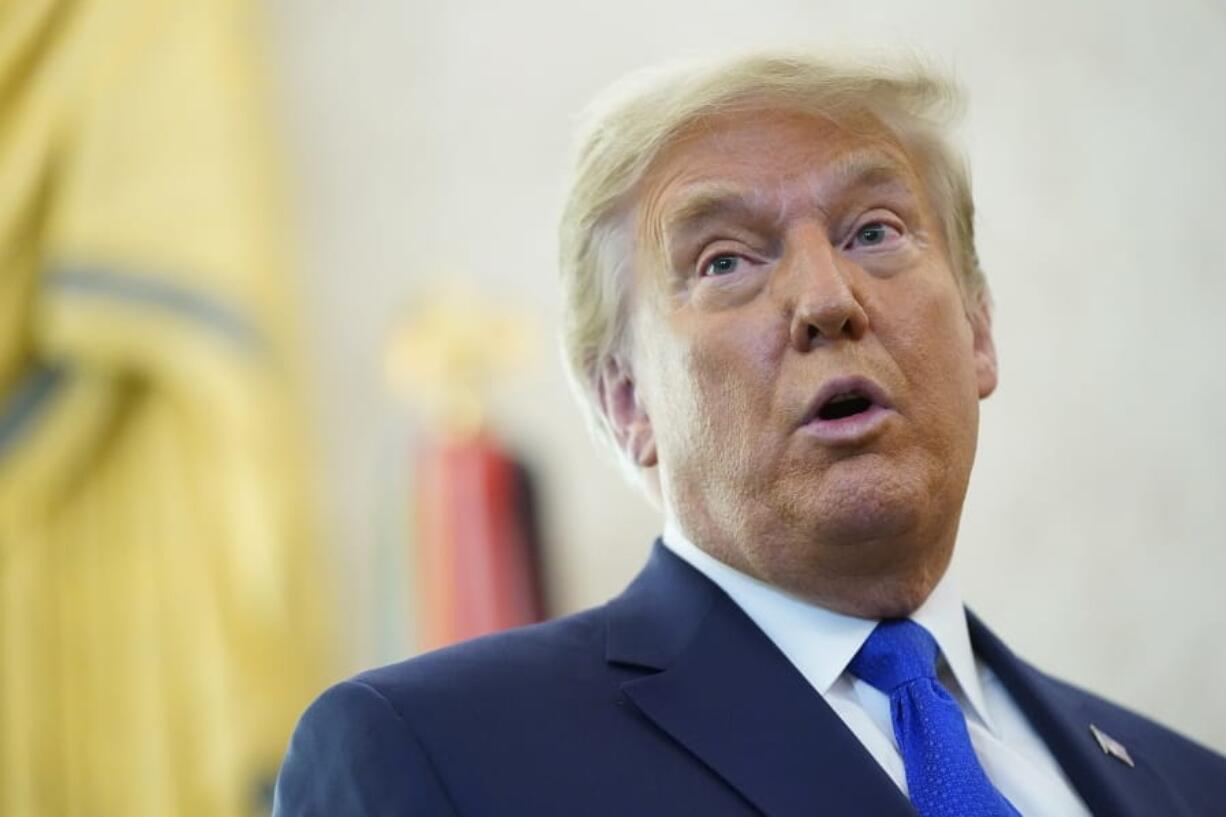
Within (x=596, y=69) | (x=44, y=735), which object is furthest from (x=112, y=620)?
(x=596, y=69)

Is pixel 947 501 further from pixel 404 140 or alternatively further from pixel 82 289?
pixel 404 140

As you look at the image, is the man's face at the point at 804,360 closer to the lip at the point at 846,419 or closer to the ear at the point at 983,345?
the lip at the point at 846,419

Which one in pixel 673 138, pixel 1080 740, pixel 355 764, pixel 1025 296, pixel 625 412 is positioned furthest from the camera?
pixel 1025 296

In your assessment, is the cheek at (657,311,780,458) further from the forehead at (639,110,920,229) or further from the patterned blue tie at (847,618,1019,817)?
the patterned blue tie at (847,618,1019,817)

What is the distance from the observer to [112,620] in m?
4.61

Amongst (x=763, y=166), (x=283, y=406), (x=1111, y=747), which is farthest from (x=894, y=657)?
(x=283, y=406)

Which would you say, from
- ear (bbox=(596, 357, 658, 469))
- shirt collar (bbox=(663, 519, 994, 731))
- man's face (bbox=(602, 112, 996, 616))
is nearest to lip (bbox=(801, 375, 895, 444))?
man's face (bbox=(602, 112, 996, 616))

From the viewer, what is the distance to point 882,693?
207cm

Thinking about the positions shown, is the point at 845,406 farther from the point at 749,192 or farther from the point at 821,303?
the point at 749,192

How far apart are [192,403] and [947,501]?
2.97 m

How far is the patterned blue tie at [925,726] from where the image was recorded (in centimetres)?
192

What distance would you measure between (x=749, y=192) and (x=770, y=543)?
470mm

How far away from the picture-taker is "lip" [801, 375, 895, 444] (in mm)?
2031

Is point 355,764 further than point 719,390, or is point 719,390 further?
point 719,390
